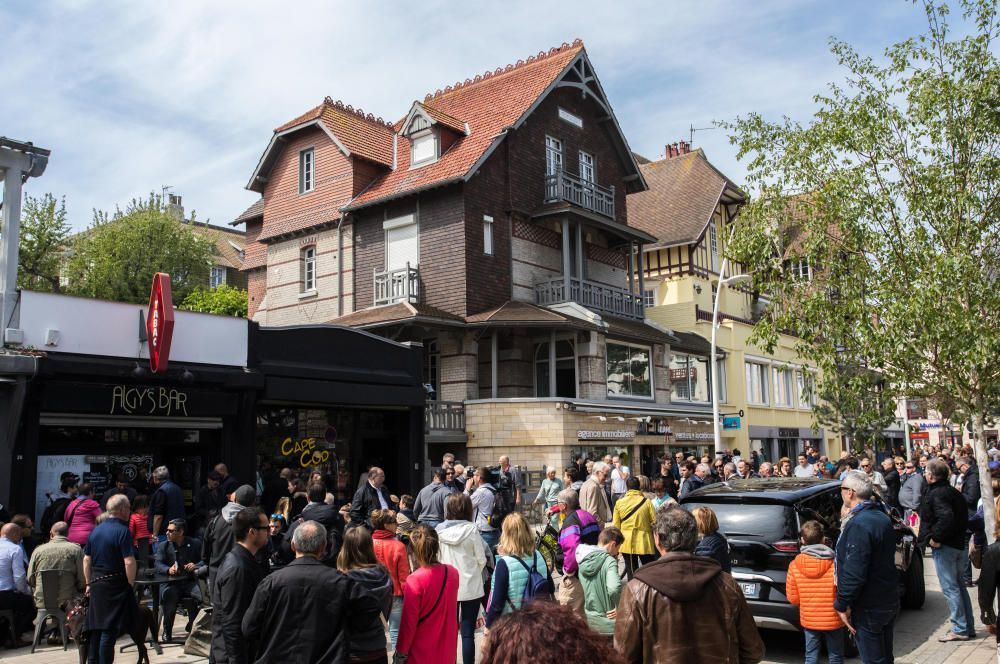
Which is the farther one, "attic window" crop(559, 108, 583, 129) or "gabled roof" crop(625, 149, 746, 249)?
"gabled roof" crop(625, 149, 746, 249)

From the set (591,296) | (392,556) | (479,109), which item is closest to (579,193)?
(591,296)

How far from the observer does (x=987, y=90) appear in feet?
34.7

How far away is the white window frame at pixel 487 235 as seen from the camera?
24453 millimetres

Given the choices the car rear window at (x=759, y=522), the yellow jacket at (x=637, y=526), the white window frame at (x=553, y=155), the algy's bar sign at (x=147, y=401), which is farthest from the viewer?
the white window frame at (x=553, y=155)

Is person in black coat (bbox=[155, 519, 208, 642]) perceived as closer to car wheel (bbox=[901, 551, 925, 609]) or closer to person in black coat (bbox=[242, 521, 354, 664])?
person in black coat (bbox=[242, 521, 354, 664])

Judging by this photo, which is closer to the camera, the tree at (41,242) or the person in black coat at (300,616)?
the person in black coat at (300,616)

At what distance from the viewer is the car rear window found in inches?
317

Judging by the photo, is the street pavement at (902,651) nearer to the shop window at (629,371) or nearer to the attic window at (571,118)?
the shop window at (629,371)

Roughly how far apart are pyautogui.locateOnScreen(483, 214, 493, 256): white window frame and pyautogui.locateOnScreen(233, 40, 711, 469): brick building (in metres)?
0.07

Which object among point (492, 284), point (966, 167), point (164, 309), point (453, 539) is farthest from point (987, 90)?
point (492, 284)

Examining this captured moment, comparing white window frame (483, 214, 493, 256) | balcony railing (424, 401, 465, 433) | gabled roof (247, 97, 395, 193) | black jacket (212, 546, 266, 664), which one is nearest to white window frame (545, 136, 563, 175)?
white window frame (483, 214, 493, 256)

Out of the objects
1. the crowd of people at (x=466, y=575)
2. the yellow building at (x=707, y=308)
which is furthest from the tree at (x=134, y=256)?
the crowd of people at (x=466, y=575)

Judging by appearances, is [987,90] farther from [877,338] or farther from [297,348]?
[297,348]

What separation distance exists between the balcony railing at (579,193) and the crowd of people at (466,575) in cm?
1545
